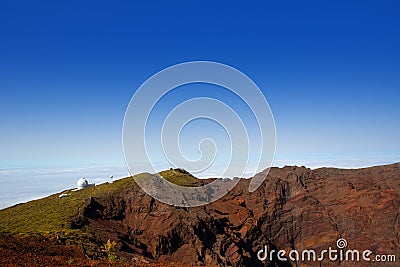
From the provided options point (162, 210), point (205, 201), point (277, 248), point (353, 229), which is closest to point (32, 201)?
point (162, 210)

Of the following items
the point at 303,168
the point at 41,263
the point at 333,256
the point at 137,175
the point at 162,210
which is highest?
the point at 303,168

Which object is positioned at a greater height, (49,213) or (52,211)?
(52,211)

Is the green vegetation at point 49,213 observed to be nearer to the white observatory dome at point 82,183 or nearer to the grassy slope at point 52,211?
the grassy slope at point 52,211

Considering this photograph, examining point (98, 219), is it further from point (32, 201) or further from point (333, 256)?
point (333, 256)

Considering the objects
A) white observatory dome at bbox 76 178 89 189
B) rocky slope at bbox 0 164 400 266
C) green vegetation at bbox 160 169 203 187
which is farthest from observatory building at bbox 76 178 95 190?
green vegetation at bbox 160 169 203 187

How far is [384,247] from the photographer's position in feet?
224

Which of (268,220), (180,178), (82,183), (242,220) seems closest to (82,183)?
(82,183)

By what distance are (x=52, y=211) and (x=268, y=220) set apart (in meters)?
41.1

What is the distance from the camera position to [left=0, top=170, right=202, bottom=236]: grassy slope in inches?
1269

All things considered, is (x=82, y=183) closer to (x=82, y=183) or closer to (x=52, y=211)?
(x=82, y=183)

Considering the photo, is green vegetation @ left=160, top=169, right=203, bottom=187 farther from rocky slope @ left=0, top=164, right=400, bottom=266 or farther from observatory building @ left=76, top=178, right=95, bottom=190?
observatory building @ left=76, top=178, right=95, bottom=190

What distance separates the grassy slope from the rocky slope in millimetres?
185

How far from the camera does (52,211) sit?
40.8 m

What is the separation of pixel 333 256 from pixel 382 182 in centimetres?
2762
